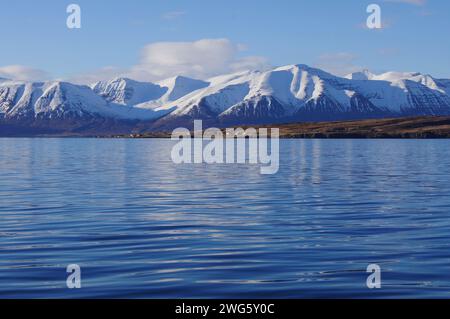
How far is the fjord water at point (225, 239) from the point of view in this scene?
22.0m

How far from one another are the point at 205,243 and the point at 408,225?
9.62 m

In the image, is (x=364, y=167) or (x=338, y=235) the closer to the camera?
(x=338, y=235)

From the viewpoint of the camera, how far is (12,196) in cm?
4788

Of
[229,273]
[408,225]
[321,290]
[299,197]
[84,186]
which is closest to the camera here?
[321,290]

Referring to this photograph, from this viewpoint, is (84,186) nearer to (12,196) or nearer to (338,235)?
(12,196)

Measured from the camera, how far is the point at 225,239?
98.9ft

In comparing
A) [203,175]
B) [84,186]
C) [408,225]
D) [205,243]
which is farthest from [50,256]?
[203,175]

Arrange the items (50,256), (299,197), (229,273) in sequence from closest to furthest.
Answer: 1. (229,273)
2. (50,256)
3. (299,197)

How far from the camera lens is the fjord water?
22047 mm
